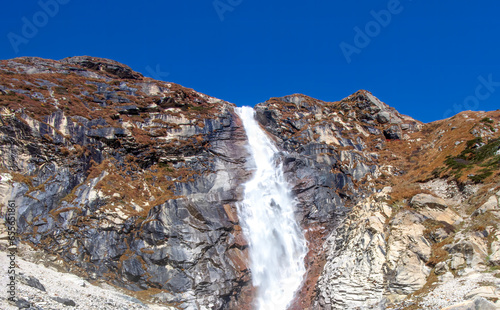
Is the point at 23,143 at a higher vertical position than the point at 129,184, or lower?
higher

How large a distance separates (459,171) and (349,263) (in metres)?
16.9

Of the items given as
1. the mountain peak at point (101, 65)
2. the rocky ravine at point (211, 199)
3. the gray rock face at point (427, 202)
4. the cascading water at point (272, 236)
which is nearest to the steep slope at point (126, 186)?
the rocky ravine at point (211, 199)

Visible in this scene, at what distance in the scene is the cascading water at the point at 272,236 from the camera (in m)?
33.8

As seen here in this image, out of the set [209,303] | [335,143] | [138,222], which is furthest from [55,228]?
[335,143]

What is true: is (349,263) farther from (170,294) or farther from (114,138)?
(114,138)

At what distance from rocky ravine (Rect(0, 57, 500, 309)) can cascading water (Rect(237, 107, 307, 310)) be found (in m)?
1.29

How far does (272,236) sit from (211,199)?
27.3 ft

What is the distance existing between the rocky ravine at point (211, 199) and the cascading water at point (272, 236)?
1.29 m

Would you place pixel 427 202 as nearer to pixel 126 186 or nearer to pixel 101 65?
pixel 126 186

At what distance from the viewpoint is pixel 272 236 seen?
38250 mm

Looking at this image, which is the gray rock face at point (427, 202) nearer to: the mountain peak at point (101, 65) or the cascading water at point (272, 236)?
the cascading water at point (272, 236)

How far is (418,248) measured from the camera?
27.3m

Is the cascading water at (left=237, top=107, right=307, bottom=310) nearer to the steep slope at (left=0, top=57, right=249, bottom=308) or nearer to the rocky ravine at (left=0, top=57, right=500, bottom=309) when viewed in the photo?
the rocky ravine at (left=0, top=57, right=500, bottom=309)

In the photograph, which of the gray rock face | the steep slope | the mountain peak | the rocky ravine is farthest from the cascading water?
the mountain peak
